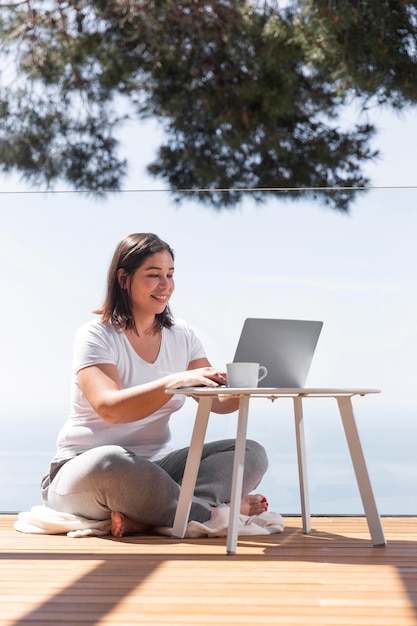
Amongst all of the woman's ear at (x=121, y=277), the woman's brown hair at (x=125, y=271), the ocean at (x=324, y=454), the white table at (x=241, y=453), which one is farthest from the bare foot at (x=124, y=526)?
the woman's ear at (x=121, y=277)

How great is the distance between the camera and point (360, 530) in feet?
8.75

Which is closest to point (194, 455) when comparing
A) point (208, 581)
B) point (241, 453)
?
point (241, 453)

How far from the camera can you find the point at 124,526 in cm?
257

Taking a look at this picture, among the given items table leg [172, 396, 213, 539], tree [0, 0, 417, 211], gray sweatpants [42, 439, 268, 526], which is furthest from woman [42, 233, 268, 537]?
tree [0, 0, 417, 211]

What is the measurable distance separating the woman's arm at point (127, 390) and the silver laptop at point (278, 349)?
11cm

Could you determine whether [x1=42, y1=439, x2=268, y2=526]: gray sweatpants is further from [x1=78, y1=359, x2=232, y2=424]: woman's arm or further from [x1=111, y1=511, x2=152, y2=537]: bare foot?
[x1=78, y1=359, x2=232, y2=424]: woman's arm

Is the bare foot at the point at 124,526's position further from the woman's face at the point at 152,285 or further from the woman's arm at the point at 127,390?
the woman's face at the point at 152,285

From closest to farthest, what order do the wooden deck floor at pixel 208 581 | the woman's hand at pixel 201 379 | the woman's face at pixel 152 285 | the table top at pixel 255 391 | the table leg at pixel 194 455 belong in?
the wooden deck floor at pixel 208 581, the table top at pixel 255 391, the woman's hand at pixel 201 379, the table leg at pixel 194 455, the woman's face at pixel 152 285

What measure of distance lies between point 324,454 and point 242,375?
0.94 meters

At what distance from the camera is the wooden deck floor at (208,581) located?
1555 millimetres

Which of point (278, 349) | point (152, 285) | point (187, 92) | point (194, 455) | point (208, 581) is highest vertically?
point (187, 92)

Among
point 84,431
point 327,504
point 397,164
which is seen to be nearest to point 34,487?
point 84,431

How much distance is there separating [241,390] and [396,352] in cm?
101

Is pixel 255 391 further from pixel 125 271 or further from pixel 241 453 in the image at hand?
pixel 125 271
